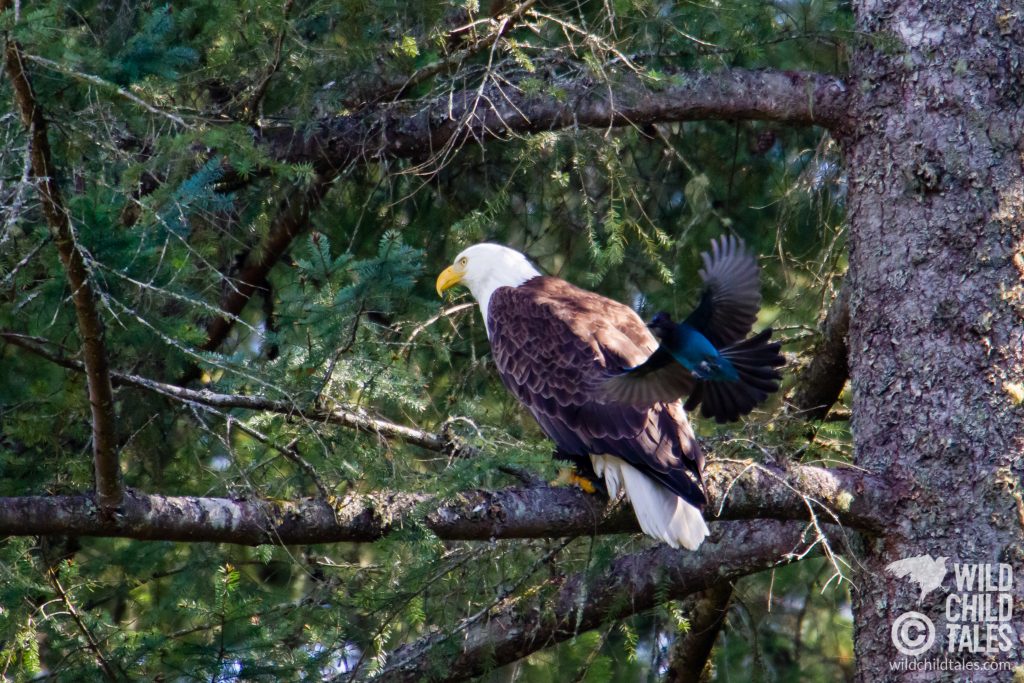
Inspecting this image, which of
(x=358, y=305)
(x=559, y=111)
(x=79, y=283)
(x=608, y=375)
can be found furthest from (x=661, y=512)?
(x=79, y=283)

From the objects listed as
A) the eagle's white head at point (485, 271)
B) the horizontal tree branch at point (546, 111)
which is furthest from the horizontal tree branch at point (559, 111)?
the eagle's white head at point (485, 271)

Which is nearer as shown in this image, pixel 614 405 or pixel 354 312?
pixel 354 312

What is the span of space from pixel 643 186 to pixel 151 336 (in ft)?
8.78

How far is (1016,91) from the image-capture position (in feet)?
13.9

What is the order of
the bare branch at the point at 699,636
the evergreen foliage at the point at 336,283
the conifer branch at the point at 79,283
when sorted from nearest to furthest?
1. the conifer branch at the point at 79,283
2. the evergreen foliage at the point at 336,283
3. the bare branch at the point at 699,636

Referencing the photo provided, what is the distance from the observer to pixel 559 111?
15.7 ft

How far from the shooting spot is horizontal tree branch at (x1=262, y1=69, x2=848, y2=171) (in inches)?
177

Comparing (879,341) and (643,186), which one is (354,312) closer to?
(879,341)

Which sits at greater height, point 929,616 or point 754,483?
point 754,483

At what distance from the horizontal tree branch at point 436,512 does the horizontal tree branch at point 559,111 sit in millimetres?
1438

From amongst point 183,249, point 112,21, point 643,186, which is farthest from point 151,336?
point 643,186

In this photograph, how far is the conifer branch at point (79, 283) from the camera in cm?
297

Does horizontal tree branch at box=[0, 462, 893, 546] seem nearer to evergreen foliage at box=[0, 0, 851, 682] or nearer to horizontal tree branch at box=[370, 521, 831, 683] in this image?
evergreen foliage at box=[0, 0, 851, 682]

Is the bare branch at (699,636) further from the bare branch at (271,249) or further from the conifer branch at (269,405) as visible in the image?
the bare branch at (271,249)
